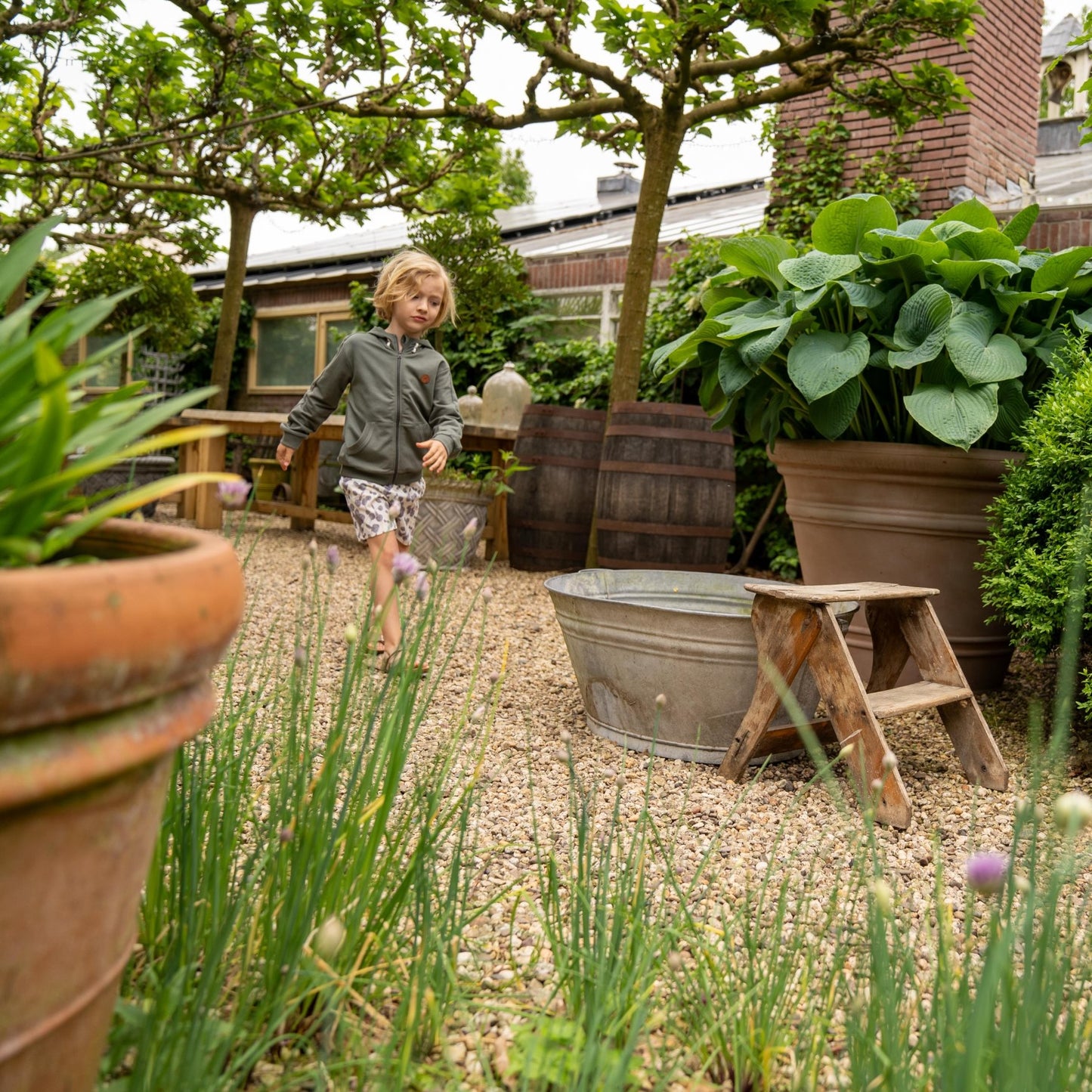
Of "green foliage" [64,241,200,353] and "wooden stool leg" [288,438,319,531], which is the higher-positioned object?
"green foliage" [64,241,200,353]

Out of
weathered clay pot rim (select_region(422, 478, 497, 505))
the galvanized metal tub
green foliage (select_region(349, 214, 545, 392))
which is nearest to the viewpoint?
the galvanized metal tub

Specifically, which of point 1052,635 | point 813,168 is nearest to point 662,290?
point 813,168

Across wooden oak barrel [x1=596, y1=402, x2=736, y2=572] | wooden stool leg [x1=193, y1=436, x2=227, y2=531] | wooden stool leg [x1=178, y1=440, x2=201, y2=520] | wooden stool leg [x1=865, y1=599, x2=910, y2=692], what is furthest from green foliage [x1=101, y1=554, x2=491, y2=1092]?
wooden stool leg [x1=178, y1=440, x2=201, y2=520]

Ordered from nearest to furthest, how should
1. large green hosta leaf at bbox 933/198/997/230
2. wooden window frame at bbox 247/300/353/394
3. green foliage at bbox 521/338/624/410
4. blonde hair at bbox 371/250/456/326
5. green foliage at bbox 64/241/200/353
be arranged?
large green hosta leaf at bbox 933/198/997/230 → blonde hair at bbox 371/250/456/326 → green foliage at bbox 521/338/624/410 → green foliage at bbox 64/241/200/353 → wooden window frame at bbox 247/300/353/394

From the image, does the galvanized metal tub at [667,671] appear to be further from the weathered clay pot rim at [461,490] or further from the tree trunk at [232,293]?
the tree trunk at [232,293]

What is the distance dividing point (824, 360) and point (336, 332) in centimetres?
926

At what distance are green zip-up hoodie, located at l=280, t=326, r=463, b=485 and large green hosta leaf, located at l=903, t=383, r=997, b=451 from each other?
1412 millimetres

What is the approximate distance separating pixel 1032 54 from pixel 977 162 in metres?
1.46

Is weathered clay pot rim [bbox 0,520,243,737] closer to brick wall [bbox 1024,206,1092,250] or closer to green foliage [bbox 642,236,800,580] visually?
green foliage [bbox 642,236,800,580]

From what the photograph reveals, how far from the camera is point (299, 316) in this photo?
1312cm

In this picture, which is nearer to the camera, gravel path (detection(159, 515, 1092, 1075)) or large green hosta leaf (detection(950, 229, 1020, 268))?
gravel path (detection(159, 515, 1092, 1075))

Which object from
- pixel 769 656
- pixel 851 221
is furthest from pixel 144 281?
pixel 769 656

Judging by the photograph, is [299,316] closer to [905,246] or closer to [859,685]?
[905,246]

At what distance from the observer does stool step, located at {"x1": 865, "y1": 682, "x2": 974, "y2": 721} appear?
7.10 feet
